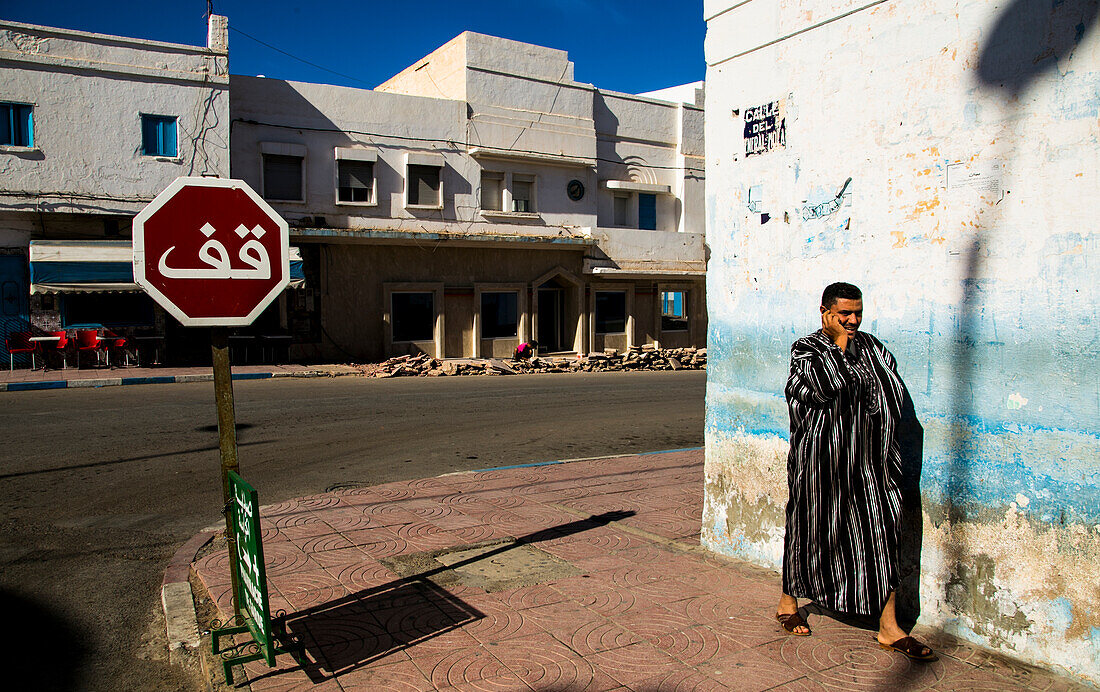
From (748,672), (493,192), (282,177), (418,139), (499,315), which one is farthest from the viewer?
(499,315)

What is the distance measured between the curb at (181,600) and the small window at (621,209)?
23769 mm

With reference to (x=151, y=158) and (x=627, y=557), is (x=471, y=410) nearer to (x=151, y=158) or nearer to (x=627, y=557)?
(x=627, y=557)

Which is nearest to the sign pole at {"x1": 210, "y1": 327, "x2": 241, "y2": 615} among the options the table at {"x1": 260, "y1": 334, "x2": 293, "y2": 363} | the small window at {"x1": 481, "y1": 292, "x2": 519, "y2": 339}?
the table at {"x1": 260, "y1": 334, "x2": 293, "y2": 363}

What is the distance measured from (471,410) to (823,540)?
397 inches

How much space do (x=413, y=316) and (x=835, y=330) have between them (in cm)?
2092

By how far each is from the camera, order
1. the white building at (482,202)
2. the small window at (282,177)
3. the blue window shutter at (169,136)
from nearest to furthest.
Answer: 1. the blue window shutter at (169,136)
2. the small window at (282,177)
3. the white building at (482,202)

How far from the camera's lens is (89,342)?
19.4 m

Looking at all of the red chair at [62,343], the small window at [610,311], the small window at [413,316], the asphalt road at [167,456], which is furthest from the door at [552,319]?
the red chair at [62,343]

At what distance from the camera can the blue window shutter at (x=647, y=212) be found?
28734mm

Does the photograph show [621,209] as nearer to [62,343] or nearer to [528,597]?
[62,343]

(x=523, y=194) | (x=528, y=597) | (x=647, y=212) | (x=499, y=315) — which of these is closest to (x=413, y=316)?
(x=499, y=315)

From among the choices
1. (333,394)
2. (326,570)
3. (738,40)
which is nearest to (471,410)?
(333,394)

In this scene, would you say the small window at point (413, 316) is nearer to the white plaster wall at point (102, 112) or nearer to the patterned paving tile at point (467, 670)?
the white plaster wall at point (102, 112)

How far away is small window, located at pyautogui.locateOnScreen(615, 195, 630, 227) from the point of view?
28.4 m
